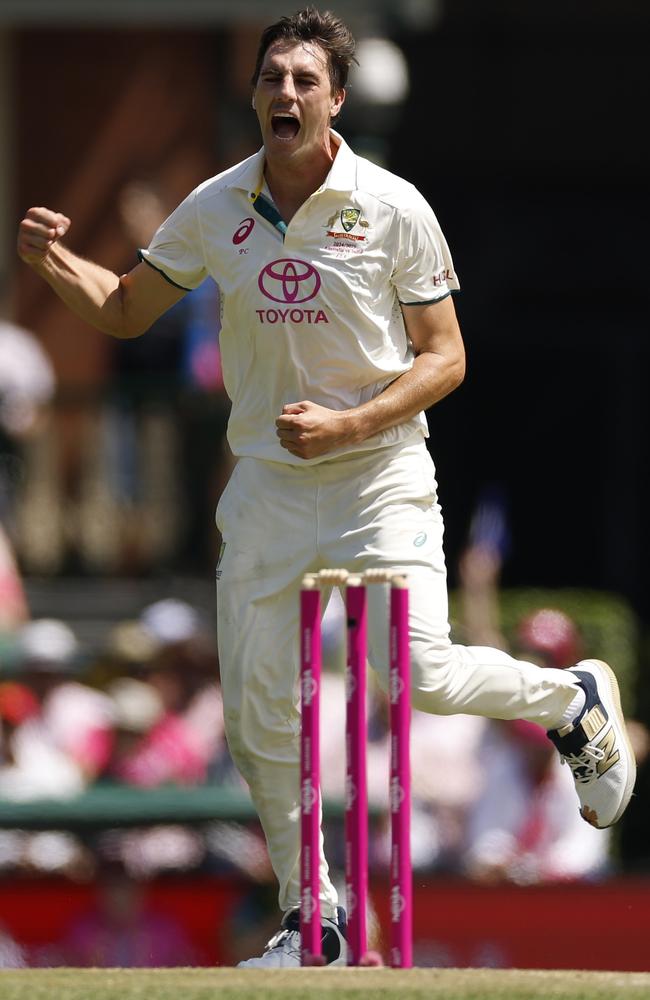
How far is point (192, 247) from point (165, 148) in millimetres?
6483

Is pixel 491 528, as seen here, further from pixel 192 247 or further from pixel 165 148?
pixel 192 247

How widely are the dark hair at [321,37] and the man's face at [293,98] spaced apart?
0.03m

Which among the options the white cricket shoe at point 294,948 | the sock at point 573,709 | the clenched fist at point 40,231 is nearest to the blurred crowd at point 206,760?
the sock at point 573,709

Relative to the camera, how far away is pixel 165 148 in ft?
40.0

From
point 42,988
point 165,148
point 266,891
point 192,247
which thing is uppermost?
point 165,148

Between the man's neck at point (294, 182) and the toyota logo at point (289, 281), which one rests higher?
the man's neck at point (294, 182)

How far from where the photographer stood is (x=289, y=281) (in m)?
5.62

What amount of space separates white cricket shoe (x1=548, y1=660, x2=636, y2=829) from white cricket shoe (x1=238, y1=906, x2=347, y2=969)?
0.77 metres

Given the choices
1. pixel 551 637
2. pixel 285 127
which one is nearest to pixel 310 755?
pixel 285 127

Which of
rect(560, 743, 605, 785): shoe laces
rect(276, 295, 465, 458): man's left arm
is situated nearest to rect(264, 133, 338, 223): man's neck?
rect(276, 295, 465, 458): man's left arm

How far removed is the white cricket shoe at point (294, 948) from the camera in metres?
5.71

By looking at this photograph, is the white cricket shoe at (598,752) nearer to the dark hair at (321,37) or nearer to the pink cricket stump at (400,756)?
the pink cricket stump at (400,756)

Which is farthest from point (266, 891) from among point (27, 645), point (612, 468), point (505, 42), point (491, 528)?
point (505, 42)

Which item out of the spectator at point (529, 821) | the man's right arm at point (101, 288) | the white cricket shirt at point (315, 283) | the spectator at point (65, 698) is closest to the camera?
the white cricket shirt at point (315, 283)
